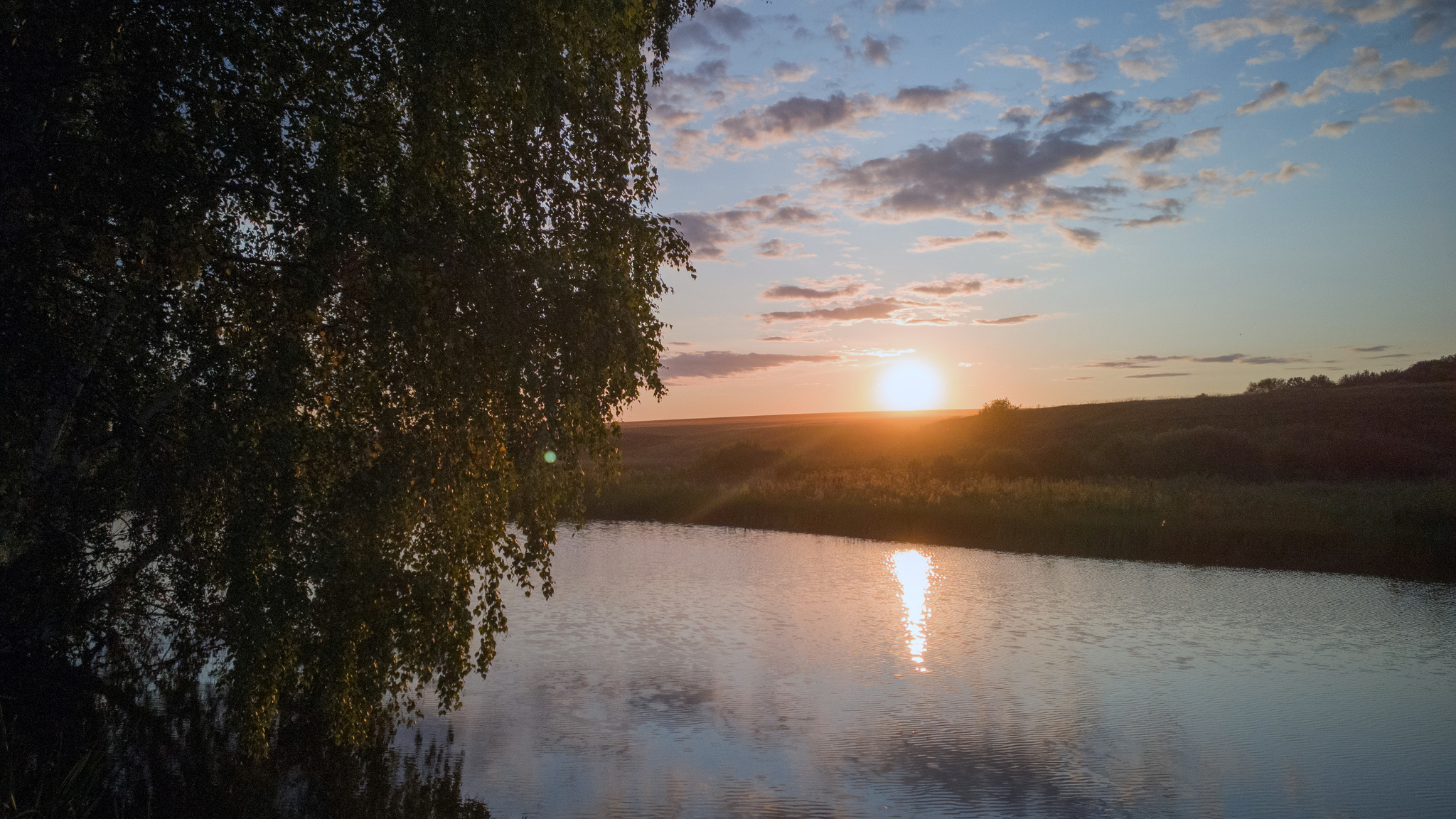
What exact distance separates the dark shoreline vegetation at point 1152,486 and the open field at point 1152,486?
84 millimetres

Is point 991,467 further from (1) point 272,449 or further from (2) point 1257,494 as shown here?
(1) point 272,449

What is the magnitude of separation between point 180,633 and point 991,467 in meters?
43.0

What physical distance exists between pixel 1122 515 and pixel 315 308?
2699cm

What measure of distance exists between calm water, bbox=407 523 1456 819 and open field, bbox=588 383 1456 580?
A: 3613 mm

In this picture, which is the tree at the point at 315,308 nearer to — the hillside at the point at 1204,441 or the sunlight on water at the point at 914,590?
the sunlight on water at the point at 914,590

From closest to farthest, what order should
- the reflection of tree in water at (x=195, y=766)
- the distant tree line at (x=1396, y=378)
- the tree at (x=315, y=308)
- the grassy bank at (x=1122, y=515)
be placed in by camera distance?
1. the tree at (x=315, y=308)
2. the reflection of tree in water at (x=195, y=766)
3. the grassy bank at (x=1122, y=515)
4. the distant tree line at (x=1396, y=378)

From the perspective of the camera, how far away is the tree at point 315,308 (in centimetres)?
766

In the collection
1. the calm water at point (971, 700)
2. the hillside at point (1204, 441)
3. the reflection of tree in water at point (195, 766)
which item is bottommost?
the calm water at point (971, 700)

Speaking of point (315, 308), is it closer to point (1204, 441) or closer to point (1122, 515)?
point (1122, 515)

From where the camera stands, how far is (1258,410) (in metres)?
57.0

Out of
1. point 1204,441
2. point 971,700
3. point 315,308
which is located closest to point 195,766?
point 315,308

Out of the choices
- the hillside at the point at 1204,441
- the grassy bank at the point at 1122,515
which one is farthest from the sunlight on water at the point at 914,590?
the hillside at the point at 1204,441

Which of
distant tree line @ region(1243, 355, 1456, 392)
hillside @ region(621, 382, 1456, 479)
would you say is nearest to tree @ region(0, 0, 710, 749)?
hillside @ region(621, 382, 1456, 479)

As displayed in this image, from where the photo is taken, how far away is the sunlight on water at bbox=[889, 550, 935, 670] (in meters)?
17.5
